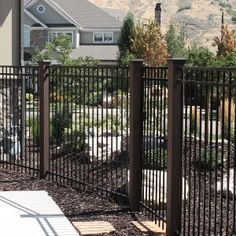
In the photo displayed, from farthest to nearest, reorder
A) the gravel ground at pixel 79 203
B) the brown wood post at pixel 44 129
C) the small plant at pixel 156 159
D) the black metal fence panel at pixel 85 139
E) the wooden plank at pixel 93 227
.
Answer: the brown wood post at pixel 44 129 < the black metal fence panel at pixel 85 139 < the gravel ground at pixel 79 203 < the small plant at pixel 156 159 < the wooden plank at pixel 93 227

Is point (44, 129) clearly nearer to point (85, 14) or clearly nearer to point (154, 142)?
point (154, 142)

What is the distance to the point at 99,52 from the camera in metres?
48.2

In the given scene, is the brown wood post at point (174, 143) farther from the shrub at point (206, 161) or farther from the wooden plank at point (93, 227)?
the wooden plank at point (93, 227)

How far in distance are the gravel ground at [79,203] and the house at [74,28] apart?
3447 cm

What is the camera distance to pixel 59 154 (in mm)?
10336

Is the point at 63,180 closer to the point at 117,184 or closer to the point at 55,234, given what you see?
the point at 117,184

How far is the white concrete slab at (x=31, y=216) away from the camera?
6793 millimetres

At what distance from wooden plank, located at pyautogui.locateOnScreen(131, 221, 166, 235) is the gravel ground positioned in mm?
66

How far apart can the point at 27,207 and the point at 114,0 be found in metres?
141

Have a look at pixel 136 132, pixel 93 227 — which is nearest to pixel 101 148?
pixel 136 132

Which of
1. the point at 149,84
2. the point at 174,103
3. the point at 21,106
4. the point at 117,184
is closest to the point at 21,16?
the point at 21,106

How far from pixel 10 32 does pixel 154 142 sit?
6.53 metres

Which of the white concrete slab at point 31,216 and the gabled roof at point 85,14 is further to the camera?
the gabled roof at point 85,14

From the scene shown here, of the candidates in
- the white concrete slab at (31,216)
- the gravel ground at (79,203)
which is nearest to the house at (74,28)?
the gravel ground at (79,203)
